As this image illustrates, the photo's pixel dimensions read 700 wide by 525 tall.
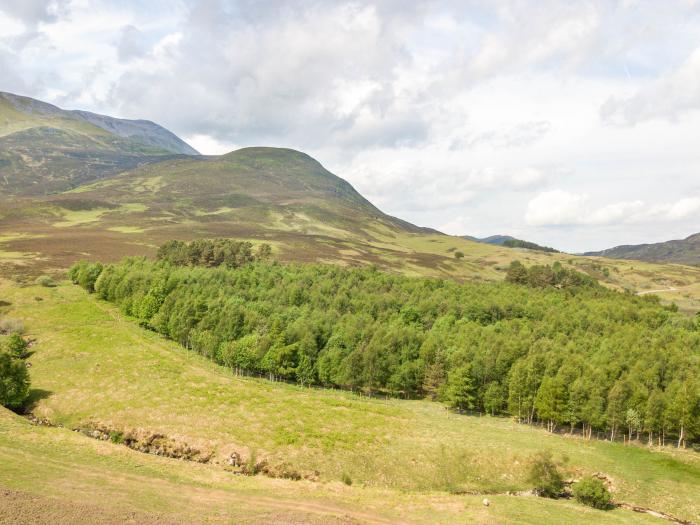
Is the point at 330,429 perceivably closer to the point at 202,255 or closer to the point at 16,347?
the point at 16,347

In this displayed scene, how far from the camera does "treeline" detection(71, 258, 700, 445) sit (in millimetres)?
85125

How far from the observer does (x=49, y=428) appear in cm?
6781

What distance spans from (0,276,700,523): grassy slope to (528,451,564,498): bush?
2395mm

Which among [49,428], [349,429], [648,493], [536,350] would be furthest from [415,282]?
[49,428]

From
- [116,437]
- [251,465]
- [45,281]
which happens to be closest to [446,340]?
[251,465]

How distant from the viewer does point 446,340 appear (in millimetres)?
111500

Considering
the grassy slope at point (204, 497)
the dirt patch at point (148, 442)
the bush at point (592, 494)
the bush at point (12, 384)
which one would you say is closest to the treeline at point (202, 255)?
the bush at point (12, 384)

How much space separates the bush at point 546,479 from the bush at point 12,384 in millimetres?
81690

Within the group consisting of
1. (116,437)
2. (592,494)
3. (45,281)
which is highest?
(45,281)

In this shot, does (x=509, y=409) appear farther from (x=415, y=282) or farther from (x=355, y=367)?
(x=415, y=282)

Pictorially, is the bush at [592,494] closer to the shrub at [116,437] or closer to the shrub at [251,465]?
the shrub at [251,465]

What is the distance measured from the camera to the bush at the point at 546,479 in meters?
60.8

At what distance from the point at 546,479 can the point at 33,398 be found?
84.5 m

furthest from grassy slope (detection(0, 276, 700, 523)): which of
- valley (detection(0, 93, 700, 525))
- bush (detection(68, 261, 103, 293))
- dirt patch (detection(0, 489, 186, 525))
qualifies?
bush (detection(68, 261, 103, 293))
